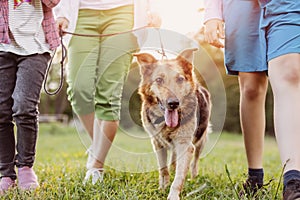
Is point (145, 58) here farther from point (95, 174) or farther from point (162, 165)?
point (95, 174)

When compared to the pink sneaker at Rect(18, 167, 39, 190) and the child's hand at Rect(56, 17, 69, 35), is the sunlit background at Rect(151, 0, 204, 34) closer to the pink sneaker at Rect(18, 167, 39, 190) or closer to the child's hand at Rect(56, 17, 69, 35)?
the child's hand at Rect(56, 17, 69, 35)

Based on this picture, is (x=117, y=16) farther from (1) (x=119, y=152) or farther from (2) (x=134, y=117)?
(1) (x=119, y=152)

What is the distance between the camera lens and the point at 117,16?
3.68 m

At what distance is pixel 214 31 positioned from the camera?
3.13m

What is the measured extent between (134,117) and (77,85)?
55cm

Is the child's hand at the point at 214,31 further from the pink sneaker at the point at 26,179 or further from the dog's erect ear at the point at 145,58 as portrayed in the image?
the pink sneaker at the point at 26,179

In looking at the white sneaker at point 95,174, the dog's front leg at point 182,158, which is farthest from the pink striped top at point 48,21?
the dog's front leg at point 182,158

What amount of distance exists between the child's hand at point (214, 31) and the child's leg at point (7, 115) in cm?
124

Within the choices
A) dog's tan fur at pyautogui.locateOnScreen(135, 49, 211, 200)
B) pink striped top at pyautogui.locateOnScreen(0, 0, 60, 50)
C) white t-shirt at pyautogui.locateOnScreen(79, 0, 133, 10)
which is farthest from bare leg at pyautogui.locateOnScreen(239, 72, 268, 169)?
pink striped top at pyautogui.locateOnScreen(0, 0, 60, 50)

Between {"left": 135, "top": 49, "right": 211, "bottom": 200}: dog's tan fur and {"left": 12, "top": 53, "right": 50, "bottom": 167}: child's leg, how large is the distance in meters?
Result: 0.65

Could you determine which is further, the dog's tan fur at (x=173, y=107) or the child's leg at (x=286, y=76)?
the dog's tan fur at (x=173, y=107)

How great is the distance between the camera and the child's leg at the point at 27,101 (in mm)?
3094

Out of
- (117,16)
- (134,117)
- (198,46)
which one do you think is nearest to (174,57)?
(198,46)

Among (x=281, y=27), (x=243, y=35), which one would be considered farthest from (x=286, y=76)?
(x=243, y=35)
